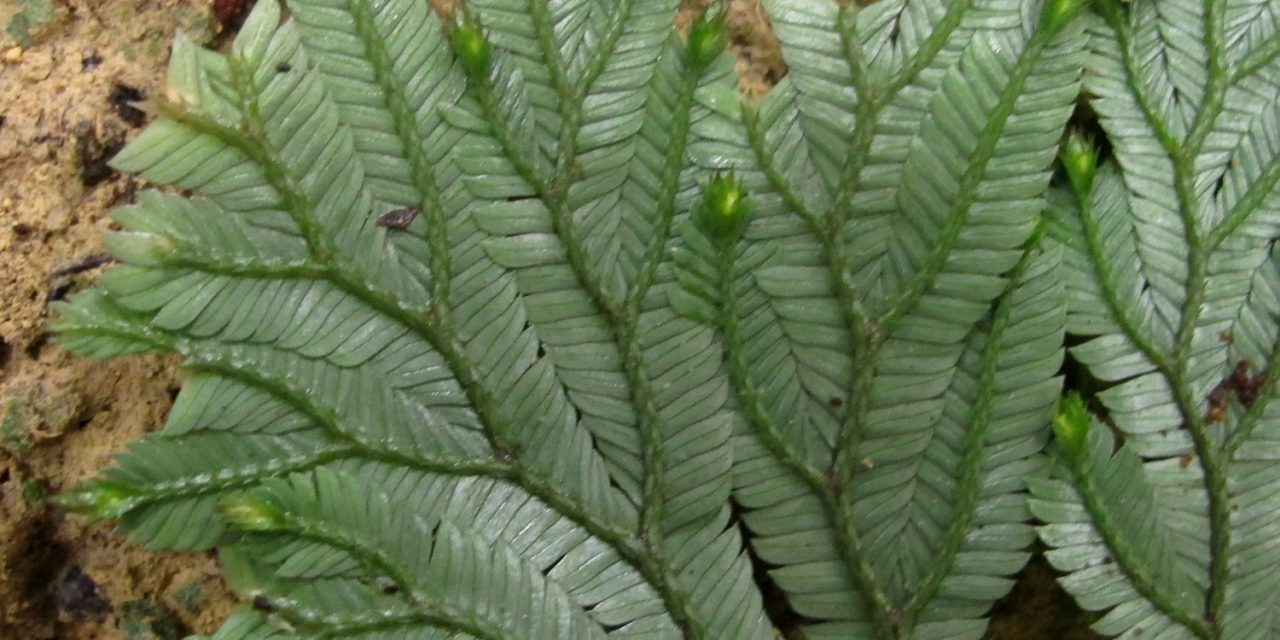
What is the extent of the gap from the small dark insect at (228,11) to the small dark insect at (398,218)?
0.35 m

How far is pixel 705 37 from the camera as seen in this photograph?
1.28 metres

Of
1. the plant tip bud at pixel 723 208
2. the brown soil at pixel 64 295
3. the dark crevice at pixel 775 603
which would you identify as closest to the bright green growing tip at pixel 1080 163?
the plant tip bud at pixel 723 208

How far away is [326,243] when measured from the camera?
4.03 ft

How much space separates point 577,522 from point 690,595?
0.17 metres

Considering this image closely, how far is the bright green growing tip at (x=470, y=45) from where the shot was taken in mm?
1246

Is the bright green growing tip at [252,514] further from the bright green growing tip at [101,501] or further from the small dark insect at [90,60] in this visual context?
the small dark insect at [90,60]

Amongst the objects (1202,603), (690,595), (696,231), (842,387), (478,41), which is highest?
(478,41)

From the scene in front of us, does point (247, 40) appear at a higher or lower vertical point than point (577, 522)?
higher

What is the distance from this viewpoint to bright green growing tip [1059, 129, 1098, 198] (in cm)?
135

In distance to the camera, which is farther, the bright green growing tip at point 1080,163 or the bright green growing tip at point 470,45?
the bright green growing tip at point 1080,163

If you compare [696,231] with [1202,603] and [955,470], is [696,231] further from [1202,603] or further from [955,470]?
[1202,603]

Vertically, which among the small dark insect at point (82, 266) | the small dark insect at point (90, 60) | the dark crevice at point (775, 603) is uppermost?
the small dark insect at point (90, 60)

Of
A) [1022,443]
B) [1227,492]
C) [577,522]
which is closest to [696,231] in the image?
[577,522]

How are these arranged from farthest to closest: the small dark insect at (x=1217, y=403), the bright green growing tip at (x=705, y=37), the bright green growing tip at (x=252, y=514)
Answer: the small dark insect at (x=1217, y=403), the bright green growing tip at (x=705, y=37), the bright green growing tip at (x=252, y=514)
